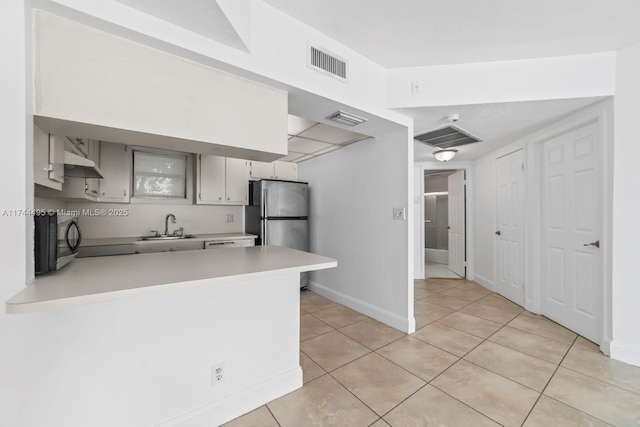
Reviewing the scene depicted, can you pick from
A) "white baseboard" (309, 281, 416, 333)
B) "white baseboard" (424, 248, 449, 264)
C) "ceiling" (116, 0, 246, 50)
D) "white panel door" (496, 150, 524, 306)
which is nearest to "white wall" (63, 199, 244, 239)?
"white baseboard" (309, 281, 416, 333)

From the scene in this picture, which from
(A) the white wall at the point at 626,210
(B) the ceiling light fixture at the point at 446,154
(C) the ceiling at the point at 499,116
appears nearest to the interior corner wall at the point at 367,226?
(C) the ceiling at the point at 499,116

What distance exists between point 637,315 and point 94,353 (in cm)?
376

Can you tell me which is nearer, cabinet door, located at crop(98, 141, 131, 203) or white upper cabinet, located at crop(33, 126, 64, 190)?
white upper cabinet, located at crop(33, 126, 64, 190)

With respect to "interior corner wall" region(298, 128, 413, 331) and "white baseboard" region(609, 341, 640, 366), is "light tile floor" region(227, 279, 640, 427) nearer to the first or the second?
"white baseboard" region(609, 341, 640, 366)

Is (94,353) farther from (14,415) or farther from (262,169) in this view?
(262,169)

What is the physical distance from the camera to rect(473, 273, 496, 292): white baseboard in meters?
4.01

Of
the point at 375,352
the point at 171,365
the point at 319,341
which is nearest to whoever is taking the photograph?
the point at 171,365

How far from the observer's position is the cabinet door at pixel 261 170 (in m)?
4.06

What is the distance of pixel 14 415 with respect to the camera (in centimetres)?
96

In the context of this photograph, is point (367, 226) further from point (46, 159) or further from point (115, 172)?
point (115, 172)

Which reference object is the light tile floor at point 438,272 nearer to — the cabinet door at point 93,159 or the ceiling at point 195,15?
the ceiling at point 195,15

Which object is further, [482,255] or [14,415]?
[482,255]

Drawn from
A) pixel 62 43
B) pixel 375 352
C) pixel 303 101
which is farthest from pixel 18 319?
pixel 375 352

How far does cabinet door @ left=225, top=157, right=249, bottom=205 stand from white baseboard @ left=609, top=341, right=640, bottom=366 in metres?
4.36
